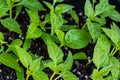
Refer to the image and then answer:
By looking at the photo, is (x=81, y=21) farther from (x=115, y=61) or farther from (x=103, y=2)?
(x=115, y=61)

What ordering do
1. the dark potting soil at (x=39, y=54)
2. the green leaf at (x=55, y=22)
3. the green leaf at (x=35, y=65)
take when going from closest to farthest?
the green leaf at (x=35, y=65) < the green leaf at (x=55, y=22) < the dark potting soil at (x=39, y=54)

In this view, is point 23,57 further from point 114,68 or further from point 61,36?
point 114,68

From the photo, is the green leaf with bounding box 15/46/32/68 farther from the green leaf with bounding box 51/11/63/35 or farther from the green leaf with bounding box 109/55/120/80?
the green leaf with bounding box 109/55/120/80

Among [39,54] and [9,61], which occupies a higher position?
[9,61]

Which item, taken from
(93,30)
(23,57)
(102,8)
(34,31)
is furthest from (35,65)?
(102,8)

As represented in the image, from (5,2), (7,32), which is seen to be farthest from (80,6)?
(5,2)

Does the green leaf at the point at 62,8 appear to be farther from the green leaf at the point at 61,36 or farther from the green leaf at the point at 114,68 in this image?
the green leaf at the point at 114,68

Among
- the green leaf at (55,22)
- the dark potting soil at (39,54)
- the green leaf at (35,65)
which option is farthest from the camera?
the dark potting soil at (39,54)

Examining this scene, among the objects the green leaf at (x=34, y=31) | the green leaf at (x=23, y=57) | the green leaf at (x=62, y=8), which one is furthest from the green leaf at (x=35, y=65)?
the green leaf at (x=62, y=8)

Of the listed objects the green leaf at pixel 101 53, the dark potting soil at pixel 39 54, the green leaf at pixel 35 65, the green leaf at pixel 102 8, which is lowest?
the dark potting soil at pixel 39 54
